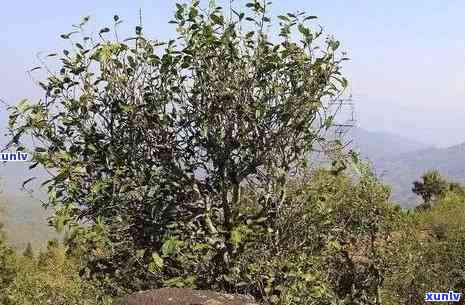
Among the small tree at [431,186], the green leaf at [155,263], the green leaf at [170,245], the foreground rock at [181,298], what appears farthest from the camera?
the small tree at [431,186]

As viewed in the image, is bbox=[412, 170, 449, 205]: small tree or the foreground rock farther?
bbox=[412, 170, 449, 205]: small tree

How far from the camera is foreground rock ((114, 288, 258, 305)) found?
26.5 feet

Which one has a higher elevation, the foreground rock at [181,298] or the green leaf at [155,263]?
the green leaf at [155,263]

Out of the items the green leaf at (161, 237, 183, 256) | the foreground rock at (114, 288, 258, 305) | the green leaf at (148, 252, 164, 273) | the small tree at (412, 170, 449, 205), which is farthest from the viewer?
the small tree at (412, 170, 449, 205)

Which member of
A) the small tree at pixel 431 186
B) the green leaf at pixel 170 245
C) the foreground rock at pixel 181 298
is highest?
the small tree at pixel 431 186

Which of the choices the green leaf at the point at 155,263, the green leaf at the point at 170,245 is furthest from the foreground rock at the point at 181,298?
the green leaf at the point at 155,263

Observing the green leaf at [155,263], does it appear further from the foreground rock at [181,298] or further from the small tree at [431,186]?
the small tree at [431,186]

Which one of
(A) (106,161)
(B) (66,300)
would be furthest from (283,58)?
(B) (66,300)

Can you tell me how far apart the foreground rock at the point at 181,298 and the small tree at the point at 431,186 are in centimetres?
7961

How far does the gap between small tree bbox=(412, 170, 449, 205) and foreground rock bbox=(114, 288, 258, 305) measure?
3134 inches

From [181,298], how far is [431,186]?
80757 millimetres

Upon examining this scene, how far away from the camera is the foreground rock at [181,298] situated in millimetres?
8086

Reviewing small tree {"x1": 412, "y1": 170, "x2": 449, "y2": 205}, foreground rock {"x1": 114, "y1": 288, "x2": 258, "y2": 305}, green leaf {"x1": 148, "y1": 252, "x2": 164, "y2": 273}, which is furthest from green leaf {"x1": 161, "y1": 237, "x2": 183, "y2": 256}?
small tree {"x1": 412, "y1": 170, "x2": 449, "y2": 205}

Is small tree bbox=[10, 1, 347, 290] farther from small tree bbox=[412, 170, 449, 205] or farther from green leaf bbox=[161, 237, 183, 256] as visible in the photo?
small tree bbox=[412, 170, 449, 205]
